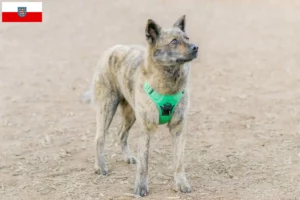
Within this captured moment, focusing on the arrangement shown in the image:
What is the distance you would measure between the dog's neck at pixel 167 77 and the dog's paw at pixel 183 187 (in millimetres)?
958

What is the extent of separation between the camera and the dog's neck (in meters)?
6.30

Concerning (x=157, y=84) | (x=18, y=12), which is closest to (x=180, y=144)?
(x=157, y=84)

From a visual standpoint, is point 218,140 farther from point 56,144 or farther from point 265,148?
point 56,144

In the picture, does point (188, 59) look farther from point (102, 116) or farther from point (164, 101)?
point (102, 116)

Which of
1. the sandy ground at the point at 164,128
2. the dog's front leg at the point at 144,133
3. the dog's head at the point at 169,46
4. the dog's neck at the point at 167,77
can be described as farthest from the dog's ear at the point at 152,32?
the sandy ground at the point at 164,128

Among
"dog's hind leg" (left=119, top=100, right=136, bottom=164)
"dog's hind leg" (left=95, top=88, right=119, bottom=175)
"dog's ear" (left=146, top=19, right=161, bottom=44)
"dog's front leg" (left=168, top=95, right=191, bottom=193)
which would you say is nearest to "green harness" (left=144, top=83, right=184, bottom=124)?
"dog's front leg" (left=168, top=95, right=191, bottom=193)

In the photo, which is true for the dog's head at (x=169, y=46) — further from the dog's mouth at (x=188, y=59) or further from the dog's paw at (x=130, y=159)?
the dog's paw at (x=130, y=159)

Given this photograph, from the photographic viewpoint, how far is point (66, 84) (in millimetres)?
11461

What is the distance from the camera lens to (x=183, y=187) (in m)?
6.53

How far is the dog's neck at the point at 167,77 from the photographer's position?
20.7 feet

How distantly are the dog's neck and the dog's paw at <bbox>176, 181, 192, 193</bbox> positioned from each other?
3.14ft

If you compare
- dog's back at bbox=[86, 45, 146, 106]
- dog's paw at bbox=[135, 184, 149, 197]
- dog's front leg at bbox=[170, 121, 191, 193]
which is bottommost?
dog's paw at bbox=[135, 184, 149, 197]

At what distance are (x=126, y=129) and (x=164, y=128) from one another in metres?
1.46

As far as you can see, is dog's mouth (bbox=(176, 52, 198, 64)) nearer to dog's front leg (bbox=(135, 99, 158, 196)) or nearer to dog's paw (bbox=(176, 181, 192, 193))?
dog's front leg (bbox=(135, 99, 158, 196))
